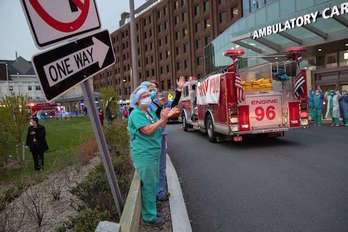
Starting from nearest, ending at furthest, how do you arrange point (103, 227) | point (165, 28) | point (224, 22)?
point (103, 227) < point (224, 22) < point (165, 28)

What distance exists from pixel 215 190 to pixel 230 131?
13.6 ft

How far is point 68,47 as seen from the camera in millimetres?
2426

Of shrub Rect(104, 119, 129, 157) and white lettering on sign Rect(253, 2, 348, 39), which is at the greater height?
white lettering on sign Rect(253, 2, 348, 39)

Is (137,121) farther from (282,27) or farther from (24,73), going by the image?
(24,73)

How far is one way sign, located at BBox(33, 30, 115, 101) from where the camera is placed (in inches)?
86.7

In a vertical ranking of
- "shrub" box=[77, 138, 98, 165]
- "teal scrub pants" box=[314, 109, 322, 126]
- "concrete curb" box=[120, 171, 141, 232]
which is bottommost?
"shrub" box=[77, 138, 98, 165]

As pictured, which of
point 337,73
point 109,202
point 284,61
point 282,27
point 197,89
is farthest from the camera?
point 337,73

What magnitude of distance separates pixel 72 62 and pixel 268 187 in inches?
176

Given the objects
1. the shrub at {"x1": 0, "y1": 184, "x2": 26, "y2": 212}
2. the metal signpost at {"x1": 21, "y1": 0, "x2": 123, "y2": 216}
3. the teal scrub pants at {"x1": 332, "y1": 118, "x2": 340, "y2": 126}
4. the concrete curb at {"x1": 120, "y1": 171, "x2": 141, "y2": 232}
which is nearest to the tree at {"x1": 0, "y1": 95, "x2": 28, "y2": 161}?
the shrub at {"x1": 0, "y1": 184, "x2": 26, "y2": 212}

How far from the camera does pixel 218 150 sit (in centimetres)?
986

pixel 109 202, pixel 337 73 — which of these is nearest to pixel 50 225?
pixel 109 202

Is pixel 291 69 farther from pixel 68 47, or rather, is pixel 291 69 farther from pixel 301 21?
pixel 301 21

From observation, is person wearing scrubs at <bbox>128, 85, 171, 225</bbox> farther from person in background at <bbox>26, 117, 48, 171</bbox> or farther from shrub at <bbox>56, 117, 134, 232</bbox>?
person in background at <bbox>26, 117, 48, 171</bbox>

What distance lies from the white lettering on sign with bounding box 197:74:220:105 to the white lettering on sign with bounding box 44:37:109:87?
764 centimetres
